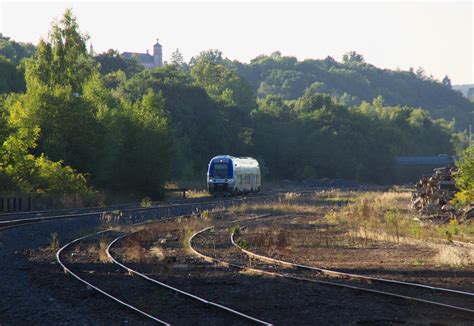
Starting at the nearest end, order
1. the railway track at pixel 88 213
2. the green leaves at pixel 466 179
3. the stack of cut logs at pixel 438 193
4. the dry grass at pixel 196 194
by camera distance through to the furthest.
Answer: the railway track at pixel 88 213, the green leaves at pixel 466 179, the stack of cut logs at pixel 438 193, the dry grass at pixel 196 194

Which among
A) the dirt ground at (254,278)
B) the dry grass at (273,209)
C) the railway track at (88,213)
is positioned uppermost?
the railway track at (88,213)

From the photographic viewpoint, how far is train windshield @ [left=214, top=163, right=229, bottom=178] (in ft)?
194

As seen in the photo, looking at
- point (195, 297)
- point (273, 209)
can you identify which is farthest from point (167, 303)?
point (273, 209)

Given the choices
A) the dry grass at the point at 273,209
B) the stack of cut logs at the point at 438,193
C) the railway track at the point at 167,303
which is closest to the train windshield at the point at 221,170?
the dry grass at the point at 273,209

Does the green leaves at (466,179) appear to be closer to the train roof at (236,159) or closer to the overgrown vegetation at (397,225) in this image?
the overgrown vegetation at (397,225)

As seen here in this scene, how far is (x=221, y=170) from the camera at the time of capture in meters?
59.5

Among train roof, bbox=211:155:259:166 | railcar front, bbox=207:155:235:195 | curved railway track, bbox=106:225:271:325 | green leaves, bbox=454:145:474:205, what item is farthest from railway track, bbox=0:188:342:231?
green leaves, bbox=454:145:474:205

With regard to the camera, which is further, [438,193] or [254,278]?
[438,193]

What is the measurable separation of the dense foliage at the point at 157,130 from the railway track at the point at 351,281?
78.6 ft

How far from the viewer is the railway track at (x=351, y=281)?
14.1m

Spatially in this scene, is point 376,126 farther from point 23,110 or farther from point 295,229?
point 295,229

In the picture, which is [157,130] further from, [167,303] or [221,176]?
[167,303]

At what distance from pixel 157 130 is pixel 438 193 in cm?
2512

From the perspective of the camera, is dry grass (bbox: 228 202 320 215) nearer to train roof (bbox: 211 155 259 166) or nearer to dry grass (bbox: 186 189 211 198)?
train roof (bbox: 211 155 259 166)
